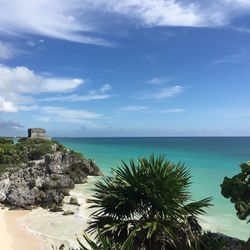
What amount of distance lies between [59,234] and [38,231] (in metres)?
1.49

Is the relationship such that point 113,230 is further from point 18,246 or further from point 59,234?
point 59,234

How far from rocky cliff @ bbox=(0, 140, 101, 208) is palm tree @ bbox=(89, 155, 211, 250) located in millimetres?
20144

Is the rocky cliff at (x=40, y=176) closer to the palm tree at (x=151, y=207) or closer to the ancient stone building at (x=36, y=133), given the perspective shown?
the palm tree at (x=151, y=207)

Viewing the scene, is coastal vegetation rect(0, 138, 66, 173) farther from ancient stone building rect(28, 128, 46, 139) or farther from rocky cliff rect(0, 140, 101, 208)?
ancient stone building rect(28, 128, 46, 139)

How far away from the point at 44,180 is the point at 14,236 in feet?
41.4

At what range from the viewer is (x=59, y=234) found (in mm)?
22281

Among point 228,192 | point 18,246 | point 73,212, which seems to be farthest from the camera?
point 73,212

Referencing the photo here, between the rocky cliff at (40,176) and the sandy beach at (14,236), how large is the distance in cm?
321

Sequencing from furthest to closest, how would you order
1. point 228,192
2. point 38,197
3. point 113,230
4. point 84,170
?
point 84,170, point 38,197, point 228,192, point 113,230

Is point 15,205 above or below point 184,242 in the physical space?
below

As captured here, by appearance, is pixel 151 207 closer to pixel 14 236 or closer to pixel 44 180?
pixel 14 236

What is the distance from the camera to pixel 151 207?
1041 cm

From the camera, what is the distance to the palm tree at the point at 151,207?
9.83 meters

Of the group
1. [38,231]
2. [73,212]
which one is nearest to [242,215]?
[38,231]
